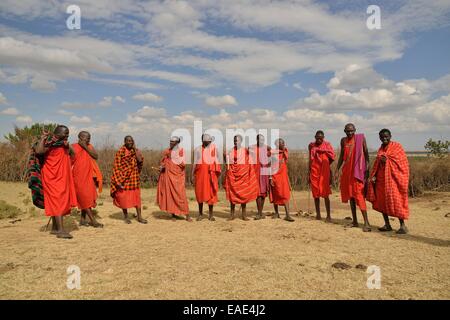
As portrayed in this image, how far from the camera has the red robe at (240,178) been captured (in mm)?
9086

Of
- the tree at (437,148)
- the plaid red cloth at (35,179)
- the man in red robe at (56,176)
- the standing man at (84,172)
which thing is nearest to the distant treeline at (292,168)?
the tree at (437,148)

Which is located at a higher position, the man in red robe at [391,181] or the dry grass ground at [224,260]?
the man in red robe at [391,181]

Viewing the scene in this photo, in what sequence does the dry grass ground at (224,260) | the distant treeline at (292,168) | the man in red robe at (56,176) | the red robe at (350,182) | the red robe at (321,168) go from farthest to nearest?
the distant treeline at (292,168)
the red robe at (321,168)
the red robe at (350,182)
the man in red robe at (56,176)
the dry grass ground at (224,260)

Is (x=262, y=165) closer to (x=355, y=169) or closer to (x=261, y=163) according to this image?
(x=261, y=163)

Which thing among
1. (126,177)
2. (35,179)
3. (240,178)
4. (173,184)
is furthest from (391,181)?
(35,179)

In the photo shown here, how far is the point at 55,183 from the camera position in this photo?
6.70 metres

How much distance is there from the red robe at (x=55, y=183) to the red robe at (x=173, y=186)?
275 cm

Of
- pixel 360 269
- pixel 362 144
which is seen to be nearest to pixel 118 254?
pixel 360 269

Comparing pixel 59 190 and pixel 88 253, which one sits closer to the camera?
pixel 88 253

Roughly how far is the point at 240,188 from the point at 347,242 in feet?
10.1

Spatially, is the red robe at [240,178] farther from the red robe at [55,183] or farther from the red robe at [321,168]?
the red robe at [55,183]

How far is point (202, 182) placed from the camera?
917 cm
